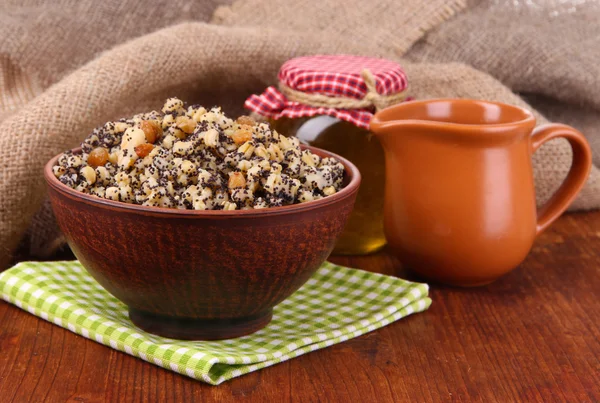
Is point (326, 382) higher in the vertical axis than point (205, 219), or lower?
lower

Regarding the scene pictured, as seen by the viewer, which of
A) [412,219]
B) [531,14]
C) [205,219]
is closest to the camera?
[205,219]

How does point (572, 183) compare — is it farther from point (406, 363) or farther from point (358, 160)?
point (406, 363)

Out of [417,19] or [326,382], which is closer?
[326,382]

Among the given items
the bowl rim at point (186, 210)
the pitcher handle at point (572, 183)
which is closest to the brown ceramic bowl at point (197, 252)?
the bowl rim at point (186, 210)

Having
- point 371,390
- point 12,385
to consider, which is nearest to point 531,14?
point 371,390

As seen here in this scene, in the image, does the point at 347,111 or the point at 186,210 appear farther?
the point at 347,111

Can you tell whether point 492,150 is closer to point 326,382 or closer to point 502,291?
point 502,291

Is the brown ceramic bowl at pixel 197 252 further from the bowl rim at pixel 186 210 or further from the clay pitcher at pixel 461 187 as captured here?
the clay pitcher at pixel 461 187

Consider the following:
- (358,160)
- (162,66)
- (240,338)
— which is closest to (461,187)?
(358,160)
